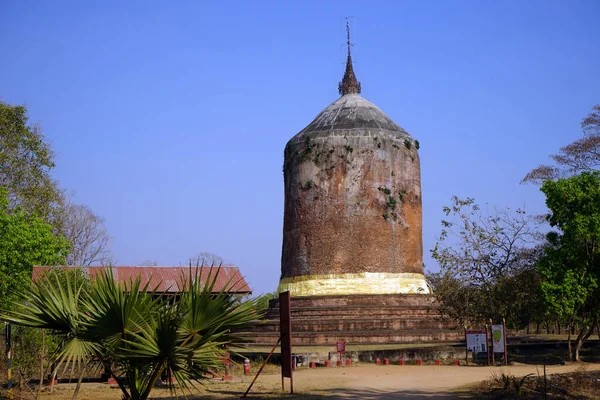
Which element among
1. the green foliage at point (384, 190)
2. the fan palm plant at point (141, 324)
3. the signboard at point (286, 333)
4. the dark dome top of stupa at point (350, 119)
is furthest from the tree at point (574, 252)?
the fan palm plant at point (141, 324)

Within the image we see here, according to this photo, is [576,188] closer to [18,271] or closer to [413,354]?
[413,354]

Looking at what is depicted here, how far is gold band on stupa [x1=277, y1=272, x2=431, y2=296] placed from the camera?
30.0 metres

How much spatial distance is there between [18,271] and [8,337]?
13.5m

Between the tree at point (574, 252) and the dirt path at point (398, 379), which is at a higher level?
the tree at point (574, 252)

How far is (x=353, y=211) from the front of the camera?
31312 mm

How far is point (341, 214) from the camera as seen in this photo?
3138cm

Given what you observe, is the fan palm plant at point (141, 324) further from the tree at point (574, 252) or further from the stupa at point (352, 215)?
the stupa at point (352, 215)

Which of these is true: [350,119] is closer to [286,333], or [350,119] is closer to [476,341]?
[476,341]

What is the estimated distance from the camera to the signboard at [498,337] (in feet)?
66.2

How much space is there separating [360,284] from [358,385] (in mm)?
14392

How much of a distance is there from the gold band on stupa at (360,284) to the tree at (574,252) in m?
9.13

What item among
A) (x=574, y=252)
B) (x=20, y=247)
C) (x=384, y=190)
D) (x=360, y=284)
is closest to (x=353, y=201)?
(x=384, y=190)

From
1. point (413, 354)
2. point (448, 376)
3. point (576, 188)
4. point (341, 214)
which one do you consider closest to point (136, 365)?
point (448, 376)

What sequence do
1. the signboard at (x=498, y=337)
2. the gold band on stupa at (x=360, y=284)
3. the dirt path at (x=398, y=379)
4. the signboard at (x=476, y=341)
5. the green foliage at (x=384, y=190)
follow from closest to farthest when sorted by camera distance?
1. the dirt path at (x=398, y=379)
2. the signboard at (x=498, y=337)
3. the signboard at (x=476, y=341)
4. the gold band on stupa at (x=360, y=284)
5. the green foliage at (x=384, y=190)
